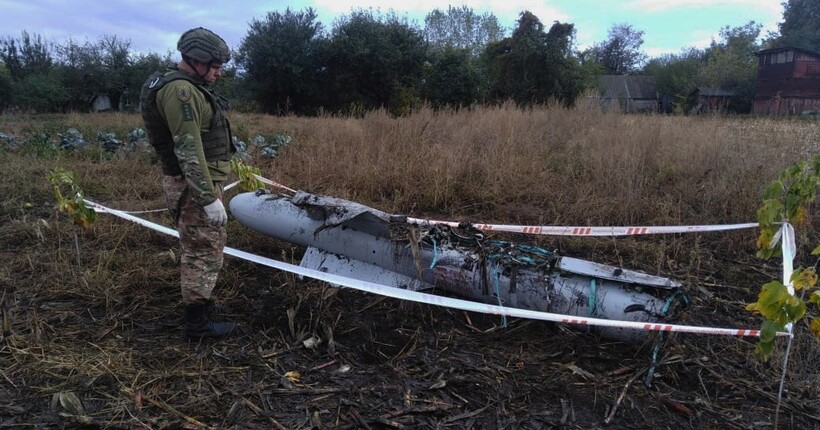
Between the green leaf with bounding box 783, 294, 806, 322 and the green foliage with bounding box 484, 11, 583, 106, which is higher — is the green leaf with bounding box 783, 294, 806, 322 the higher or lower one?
the lower one

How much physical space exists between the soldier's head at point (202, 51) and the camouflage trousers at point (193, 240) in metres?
0.71

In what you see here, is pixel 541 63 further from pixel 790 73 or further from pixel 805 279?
pixel 790 73

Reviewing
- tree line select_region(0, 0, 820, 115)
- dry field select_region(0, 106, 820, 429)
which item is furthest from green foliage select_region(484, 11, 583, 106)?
dry field select_region(0, 106, 820, 429)

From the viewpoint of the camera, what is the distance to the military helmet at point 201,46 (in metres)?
2.92

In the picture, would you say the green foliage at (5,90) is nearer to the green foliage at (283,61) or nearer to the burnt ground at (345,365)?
the green foliage at (283,61)

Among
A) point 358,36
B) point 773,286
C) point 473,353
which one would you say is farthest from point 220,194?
point 358,36

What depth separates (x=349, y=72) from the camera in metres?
24.2

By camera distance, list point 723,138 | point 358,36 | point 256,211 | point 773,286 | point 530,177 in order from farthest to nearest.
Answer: point 358,36, point 723,138, point 530,177, point 256,211, point 773,286

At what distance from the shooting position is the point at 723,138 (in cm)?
700

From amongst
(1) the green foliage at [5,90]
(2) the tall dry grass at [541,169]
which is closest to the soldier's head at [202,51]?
(2) the tall dry grass at [541,169]

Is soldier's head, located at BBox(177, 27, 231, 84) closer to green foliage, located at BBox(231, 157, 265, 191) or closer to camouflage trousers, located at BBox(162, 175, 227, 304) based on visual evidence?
camouflage trousers, located at BBox(162, 175, 227, 304)

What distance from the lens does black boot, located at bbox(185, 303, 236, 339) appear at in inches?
126

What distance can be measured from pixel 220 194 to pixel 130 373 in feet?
3.96

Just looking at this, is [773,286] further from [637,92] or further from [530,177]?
[637,92]
